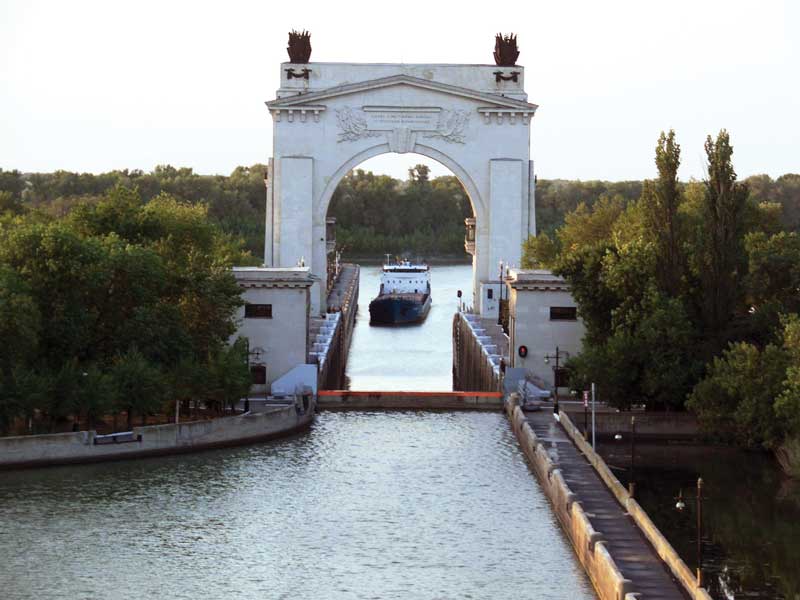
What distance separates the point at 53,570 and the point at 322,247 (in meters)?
45.2

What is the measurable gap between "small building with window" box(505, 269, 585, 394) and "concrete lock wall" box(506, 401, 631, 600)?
884cm

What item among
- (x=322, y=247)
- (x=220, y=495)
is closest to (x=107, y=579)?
(x=220, y=495)

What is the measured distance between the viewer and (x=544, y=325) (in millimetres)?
58219

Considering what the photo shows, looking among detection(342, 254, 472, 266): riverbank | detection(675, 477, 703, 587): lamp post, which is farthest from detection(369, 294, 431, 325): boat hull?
detection(342, 254, 472, 266): riverbank

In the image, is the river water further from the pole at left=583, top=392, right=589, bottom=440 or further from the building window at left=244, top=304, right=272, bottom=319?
the building window at left=244, top=304, right=272, bottom=319

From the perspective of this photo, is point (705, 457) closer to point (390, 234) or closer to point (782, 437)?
point (782, 437)

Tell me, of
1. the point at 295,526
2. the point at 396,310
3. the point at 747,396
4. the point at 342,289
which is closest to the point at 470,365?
the point at 747,396

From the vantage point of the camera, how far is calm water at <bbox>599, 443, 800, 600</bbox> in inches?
1341

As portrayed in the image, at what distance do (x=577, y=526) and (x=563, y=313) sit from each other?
75.9 feet

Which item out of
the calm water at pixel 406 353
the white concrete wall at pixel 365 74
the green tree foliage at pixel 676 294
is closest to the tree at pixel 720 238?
the green tree foliage at pixel 676 294

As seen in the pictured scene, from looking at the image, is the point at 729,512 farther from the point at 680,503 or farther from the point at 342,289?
the point at 342,289

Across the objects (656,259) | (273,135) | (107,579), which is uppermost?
(273,135)

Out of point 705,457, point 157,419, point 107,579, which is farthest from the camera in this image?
point 157,419

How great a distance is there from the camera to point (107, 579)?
33.7 meters
